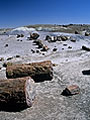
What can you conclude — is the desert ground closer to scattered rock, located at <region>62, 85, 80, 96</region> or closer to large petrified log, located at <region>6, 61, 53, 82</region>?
scattered rock, located at <region>62, 85, 80, 96</region>

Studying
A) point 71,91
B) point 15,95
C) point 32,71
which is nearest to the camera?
point 15,95

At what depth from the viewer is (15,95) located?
30.7ft

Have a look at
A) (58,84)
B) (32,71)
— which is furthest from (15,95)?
(58,84)

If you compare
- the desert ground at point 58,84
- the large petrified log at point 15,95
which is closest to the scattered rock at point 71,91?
the desert ground at point 58,84

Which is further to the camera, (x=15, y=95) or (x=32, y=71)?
(x=32, y=71)

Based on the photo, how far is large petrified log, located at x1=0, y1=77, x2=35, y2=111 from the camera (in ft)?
30.7

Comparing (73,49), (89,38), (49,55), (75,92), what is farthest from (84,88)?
(89,38)

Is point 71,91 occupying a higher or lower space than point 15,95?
lower

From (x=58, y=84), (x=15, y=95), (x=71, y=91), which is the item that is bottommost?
(x=58, y=84)

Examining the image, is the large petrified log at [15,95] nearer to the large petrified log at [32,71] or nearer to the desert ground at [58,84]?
the desert ground at [58,84]

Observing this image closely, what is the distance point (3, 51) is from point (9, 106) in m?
16.1

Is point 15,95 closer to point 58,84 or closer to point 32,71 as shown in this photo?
point 32,71

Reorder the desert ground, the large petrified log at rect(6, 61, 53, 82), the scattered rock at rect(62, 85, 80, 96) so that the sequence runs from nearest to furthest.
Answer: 1. the desert ground
2. the scattered rock at rect(62, 85, 80, 96)
3. the large petrified log at rect(6, 61, 53, 82)

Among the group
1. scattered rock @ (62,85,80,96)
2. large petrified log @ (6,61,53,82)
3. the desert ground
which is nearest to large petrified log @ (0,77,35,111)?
the desert ground
